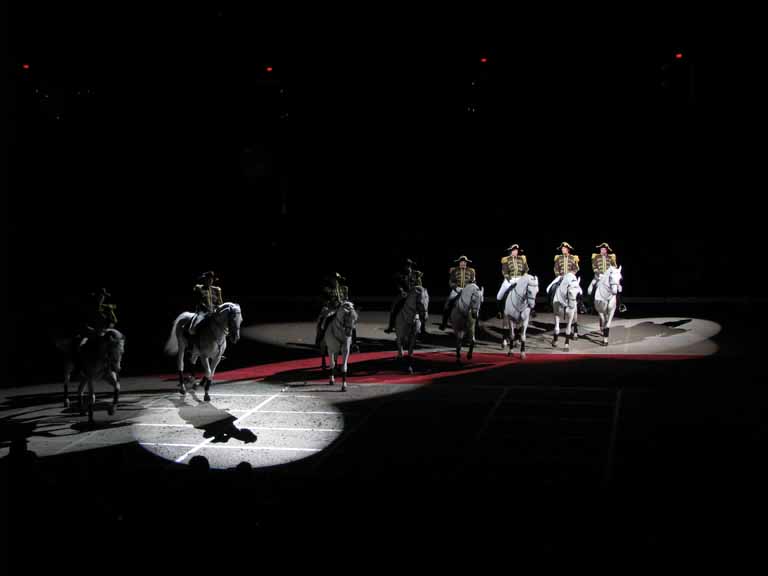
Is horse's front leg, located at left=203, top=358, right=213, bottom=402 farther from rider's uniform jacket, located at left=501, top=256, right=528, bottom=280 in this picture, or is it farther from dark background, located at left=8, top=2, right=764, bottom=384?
dark background, located at left=8, top=2, right=764, bottom=384

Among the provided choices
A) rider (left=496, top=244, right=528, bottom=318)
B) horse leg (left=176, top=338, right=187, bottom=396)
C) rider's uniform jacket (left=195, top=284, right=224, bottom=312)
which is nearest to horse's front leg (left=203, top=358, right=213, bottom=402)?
horse leg (left=176, top=338, right=187, bottom=396)

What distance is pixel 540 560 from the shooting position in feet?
17.5

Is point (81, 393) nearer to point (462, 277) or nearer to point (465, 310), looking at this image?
point (465, 310)

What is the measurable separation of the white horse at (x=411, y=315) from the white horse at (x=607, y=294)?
4.98 meters

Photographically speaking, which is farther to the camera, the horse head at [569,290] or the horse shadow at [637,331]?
the horse shadow at [637,331]

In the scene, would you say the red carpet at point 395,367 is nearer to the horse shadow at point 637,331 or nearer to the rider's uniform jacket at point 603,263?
the horse shadow at point 637,331

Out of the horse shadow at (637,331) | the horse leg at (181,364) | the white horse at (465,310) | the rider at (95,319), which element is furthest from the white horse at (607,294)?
the rider at (95,319)

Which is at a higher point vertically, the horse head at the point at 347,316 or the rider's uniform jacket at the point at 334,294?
the rider's uniform jacket at the point at 334,294

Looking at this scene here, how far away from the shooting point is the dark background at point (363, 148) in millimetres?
24109

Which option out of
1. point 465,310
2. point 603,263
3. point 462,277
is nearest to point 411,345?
point 465,310

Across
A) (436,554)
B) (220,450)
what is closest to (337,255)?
(220,450)

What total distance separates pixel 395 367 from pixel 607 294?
554cm

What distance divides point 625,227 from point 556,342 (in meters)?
9.54

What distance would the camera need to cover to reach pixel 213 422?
11.6 metres
